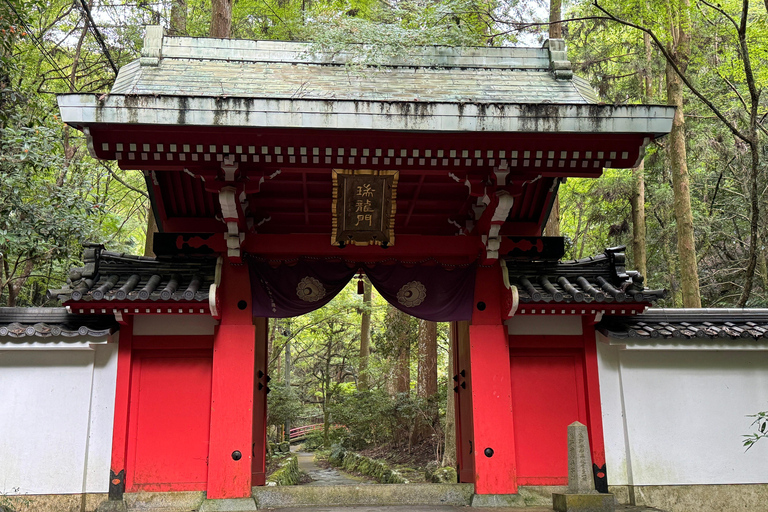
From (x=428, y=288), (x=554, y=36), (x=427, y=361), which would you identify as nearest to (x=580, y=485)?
(x=428, y=288)

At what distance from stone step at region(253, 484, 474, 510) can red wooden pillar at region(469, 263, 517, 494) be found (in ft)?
1.01

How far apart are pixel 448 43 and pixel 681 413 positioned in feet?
18.6

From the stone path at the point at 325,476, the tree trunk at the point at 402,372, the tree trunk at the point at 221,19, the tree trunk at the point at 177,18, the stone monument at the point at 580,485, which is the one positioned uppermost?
the tree trunk at the point at 177,18

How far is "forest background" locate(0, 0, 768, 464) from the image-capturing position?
26.3 feet

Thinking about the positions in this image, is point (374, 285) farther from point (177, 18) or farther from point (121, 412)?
point (177, 18)

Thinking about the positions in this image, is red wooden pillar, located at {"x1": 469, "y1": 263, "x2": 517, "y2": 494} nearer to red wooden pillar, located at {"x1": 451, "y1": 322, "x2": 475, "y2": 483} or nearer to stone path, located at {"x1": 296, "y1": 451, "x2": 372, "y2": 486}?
red wooden pillar, located at {"x1": 451, "y1": 322, "x2": 475, "y2": 483}

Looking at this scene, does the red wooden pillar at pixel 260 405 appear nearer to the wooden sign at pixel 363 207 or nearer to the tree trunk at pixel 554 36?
the wooden sign at pixel 363 207

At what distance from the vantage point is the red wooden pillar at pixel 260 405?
7379mm

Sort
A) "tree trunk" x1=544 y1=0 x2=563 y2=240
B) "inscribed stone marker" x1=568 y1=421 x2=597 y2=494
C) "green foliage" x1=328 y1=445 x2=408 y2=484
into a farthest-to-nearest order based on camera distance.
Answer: "green foliage" x1=328 y1=445 x2=408 y2=484, "tree trunk" x1=544 y1=0 x2=563 y2=240, "inscribed stone marker" x1=568 y1=421 x2=597 y2=494

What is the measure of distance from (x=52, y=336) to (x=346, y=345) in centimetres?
1555

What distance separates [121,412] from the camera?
21.2 ft

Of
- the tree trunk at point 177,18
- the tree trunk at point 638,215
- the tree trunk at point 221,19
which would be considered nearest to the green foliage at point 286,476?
the tree trunk at point 221,19

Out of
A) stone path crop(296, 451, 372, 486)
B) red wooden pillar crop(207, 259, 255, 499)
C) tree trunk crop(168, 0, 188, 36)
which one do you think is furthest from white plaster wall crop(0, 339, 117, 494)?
tree trunk crop(168, 0, 188, 36)

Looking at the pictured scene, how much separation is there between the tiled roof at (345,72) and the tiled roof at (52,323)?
2614mm
